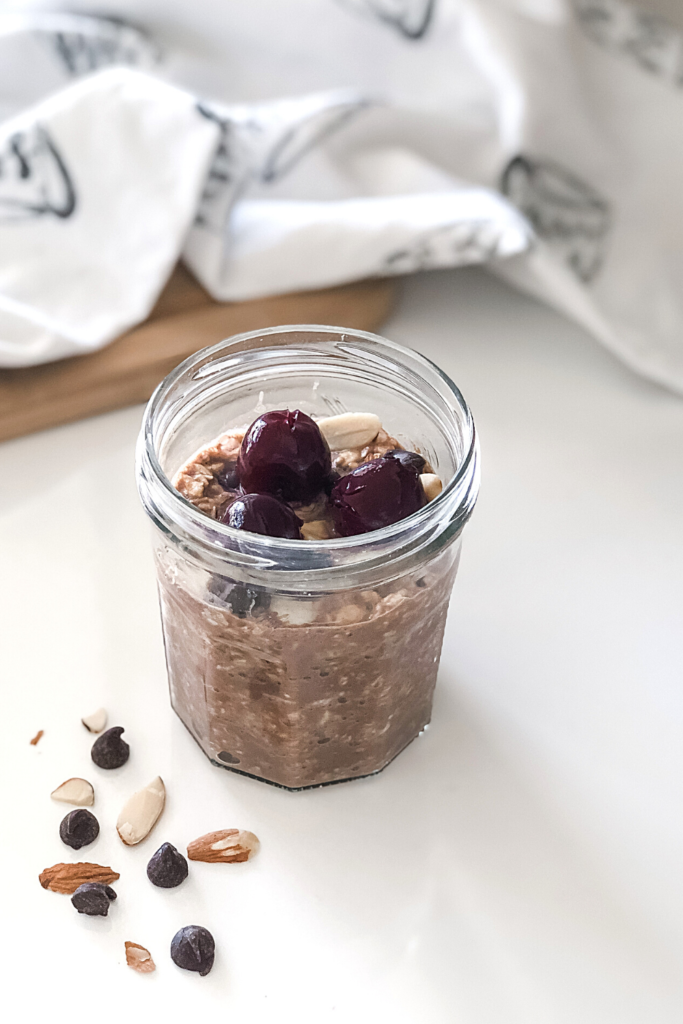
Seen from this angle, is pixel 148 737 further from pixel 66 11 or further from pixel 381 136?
pixel 66 11

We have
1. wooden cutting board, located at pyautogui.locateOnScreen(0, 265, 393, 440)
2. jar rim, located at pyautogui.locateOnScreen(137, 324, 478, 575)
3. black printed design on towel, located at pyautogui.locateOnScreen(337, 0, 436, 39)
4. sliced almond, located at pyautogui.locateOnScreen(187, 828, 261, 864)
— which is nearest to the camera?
jar rim, located at pyautogui.locateOnScreen(137, 324, 478, 575)

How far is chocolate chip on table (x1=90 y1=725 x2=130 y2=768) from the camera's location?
70 centimetres

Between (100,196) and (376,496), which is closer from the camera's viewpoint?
(376,496)

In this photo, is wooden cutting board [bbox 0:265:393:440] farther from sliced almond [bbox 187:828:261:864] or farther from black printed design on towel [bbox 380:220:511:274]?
sliced almond [bbox 187:828:261:864]

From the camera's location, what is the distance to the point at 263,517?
1.91 feet

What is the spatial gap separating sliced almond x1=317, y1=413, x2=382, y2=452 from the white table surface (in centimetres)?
18

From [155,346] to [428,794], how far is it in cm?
51

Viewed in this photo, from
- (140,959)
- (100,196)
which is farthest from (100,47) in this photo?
(140,959)

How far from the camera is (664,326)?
1.06 metres

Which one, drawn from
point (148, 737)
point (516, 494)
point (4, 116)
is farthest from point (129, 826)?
point (4, 116)

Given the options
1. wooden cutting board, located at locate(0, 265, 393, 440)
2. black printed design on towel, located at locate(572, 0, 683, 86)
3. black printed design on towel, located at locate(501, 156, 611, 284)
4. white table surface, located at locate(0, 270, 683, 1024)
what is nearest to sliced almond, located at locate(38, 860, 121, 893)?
white table surface, located at locate(0, 270, 683, 1024)

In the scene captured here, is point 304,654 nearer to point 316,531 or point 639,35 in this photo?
point 316,531

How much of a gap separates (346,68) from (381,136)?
0.31ft

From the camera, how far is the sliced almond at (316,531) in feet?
2.04
